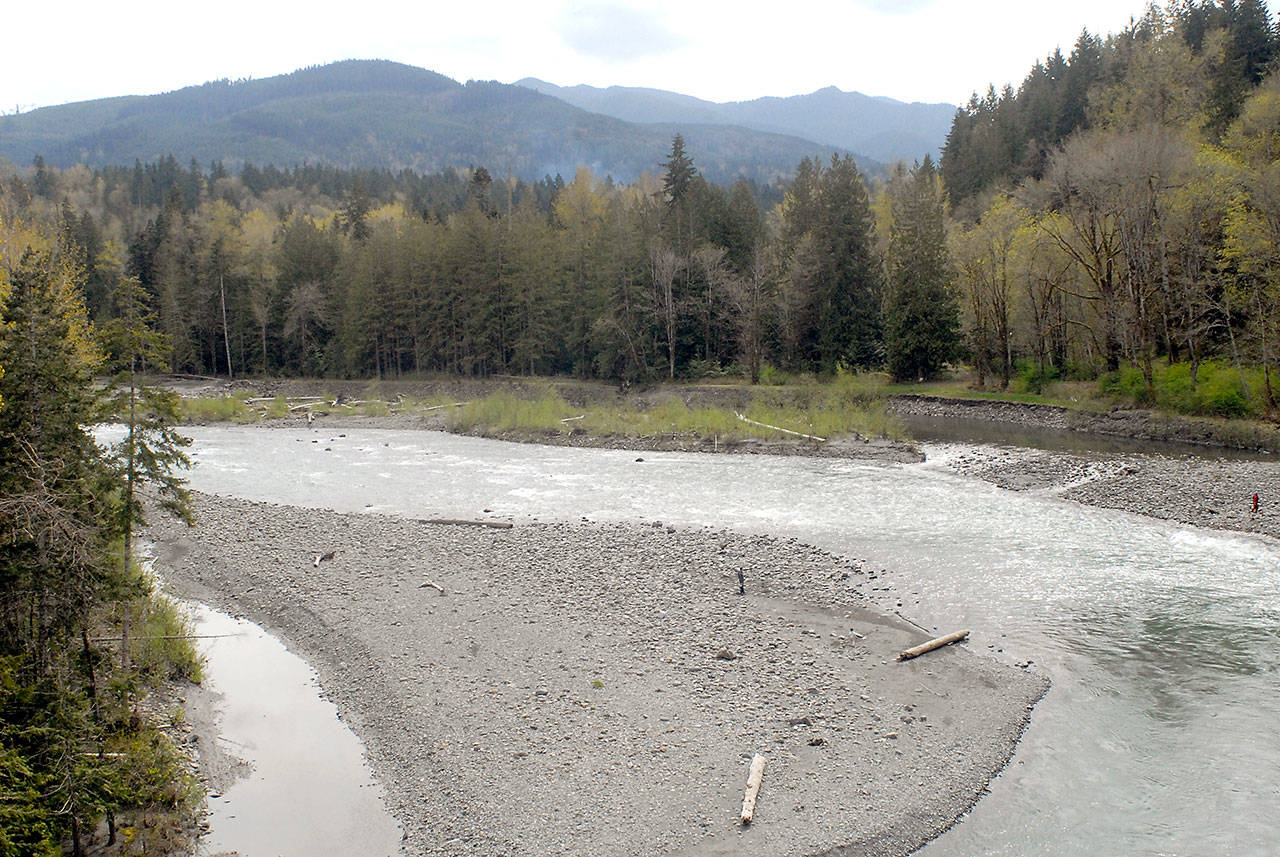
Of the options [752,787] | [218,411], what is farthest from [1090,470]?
[218,411]

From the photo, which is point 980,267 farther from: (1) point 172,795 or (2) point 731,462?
(1) point 172,795

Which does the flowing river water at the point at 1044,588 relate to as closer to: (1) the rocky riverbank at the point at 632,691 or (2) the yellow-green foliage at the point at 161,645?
(1) the rocky riverbank at the point at 632,691

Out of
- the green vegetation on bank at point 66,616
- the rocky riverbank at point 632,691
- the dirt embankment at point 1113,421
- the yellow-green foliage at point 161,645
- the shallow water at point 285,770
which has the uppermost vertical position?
the green vegetation on bank at point 66,616

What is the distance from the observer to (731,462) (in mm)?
31953

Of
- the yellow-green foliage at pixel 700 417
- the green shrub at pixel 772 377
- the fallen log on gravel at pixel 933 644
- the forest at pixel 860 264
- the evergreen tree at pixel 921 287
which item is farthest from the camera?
the green shrub at pixel 772 377

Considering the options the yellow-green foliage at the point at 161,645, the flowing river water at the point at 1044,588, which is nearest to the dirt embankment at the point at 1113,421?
the flowing river water at the point at 1044,588

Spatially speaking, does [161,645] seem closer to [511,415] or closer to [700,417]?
[700,417]

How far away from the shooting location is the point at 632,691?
38.5ft

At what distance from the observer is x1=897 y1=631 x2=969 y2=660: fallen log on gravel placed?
1273 centimetres

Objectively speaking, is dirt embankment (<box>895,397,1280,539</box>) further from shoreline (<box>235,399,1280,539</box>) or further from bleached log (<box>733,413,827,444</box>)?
bleached log (<box>733,413,827,444</box>)

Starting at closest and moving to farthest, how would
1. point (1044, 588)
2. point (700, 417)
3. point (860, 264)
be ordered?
point (1044, 588), point (700, 417), point (860, 264)

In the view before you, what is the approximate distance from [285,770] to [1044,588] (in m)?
13.6

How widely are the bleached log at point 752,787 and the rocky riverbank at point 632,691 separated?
0.12 meters

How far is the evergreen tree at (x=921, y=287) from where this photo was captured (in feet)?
167
